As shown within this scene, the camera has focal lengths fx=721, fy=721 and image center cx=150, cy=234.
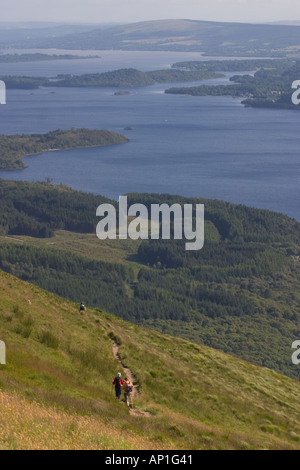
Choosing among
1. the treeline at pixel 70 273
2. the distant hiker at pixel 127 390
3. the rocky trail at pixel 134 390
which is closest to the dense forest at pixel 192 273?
the treeline at pixel 70 273

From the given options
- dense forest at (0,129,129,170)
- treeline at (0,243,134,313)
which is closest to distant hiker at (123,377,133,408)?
treeline at (0,243,134,313)

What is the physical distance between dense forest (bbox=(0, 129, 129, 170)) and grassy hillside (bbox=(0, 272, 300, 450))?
135 metres

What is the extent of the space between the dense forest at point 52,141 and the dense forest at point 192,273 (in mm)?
50926

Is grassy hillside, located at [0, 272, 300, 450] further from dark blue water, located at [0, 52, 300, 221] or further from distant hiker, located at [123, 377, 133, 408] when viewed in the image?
dark blue water, located at [0, 52, 300, 221]

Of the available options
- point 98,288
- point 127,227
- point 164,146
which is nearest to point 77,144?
point 164,146

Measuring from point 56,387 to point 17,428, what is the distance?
408 centimetres

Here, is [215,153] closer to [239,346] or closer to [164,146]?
[164,146]

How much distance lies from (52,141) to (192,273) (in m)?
99.3

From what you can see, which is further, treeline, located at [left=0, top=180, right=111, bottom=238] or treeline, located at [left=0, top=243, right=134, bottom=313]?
treeline, located at [left=0, top=180, right=111, bottom=238]

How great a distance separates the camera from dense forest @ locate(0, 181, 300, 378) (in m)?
67.6

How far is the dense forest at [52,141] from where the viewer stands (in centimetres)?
16700

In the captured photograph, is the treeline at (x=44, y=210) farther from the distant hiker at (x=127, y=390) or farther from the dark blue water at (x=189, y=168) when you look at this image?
the distant hiker at (x=127, y=390)

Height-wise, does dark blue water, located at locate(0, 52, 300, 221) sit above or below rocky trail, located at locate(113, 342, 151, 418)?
below

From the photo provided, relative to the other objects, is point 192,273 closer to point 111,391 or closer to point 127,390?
point 111,391
